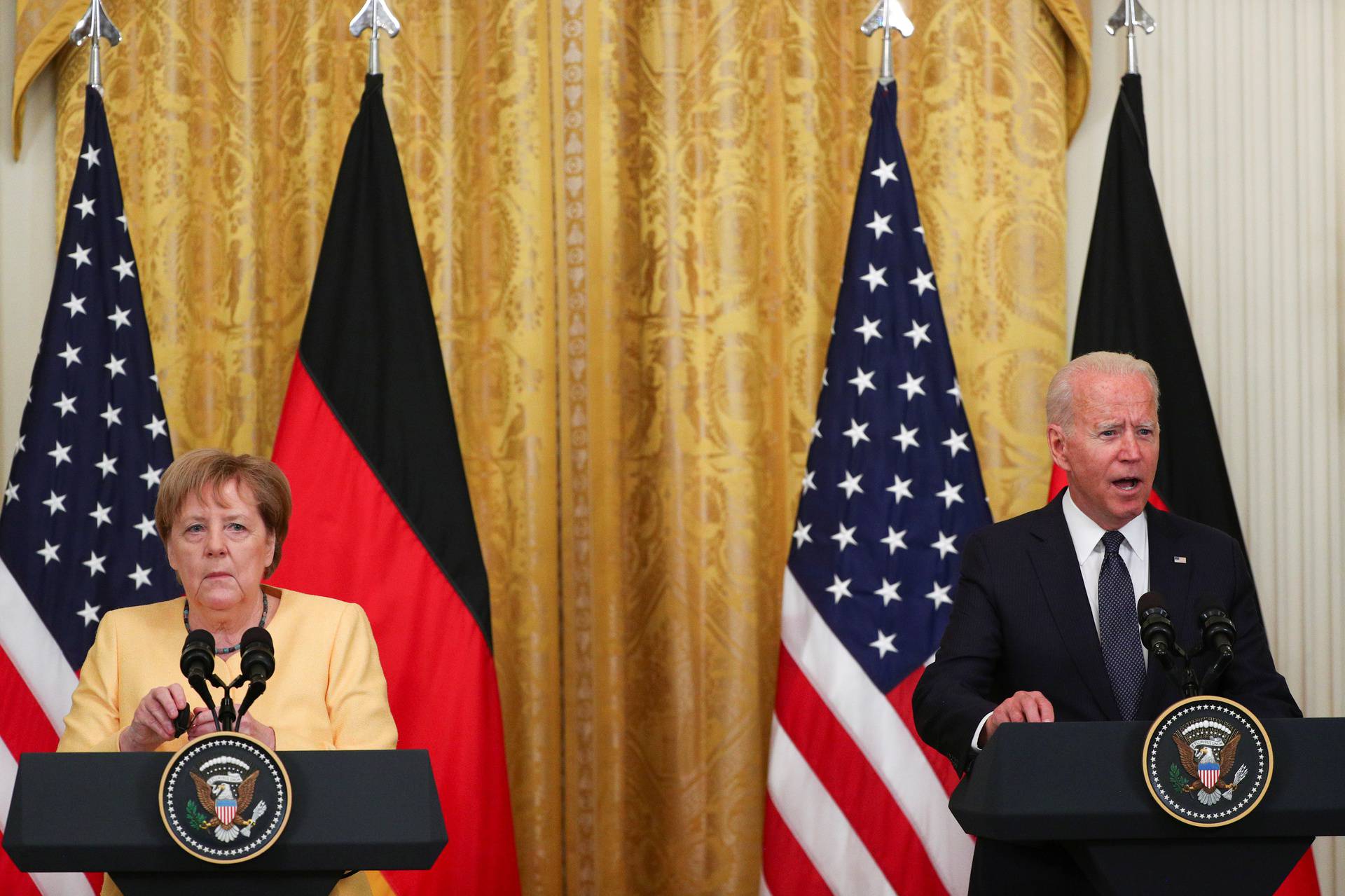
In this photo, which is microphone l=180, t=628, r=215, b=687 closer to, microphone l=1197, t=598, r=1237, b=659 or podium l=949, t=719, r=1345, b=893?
podium l=949, t=719, r=1345, b=893

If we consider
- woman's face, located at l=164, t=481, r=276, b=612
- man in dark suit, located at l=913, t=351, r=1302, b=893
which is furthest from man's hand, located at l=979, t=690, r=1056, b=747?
woman's face, located at l=164, t=481, r=276, b=612

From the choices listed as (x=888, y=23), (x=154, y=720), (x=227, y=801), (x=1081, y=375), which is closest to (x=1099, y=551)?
(x=1081, y=375)

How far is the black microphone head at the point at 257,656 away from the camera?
2176 millimetres

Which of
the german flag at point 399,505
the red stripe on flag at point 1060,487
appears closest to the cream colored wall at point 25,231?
the german flag at point 399,505

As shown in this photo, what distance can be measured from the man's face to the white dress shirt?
0.02 m

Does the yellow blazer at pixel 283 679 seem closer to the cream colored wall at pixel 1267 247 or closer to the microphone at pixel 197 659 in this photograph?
the microphone at pixel 197 659

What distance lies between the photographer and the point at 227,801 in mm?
2029

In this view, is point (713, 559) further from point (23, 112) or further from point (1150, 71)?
point (23, 112)

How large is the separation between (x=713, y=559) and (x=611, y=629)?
1.23ft

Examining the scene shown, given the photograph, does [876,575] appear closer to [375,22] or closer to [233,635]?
[233,635]

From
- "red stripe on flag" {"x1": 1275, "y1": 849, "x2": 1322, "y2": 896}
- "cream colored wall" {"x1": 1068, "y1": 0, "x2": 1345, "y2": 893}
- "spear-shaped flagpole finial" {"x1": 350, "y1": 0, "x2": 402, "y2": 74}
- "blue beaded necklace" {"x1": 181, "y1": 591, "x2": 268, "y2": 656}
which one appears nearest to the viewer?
"blue beaded necklace" {"x1": 181, "y1": 591, "x2": 268, "y2": 656}

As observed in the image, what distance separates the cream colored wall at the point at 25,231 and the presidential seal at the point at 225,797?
2687mm

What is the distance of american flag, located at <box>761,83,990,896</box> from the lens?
12.1 ft

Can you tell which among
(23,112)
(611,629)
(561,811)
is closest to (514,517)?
(611,629)
